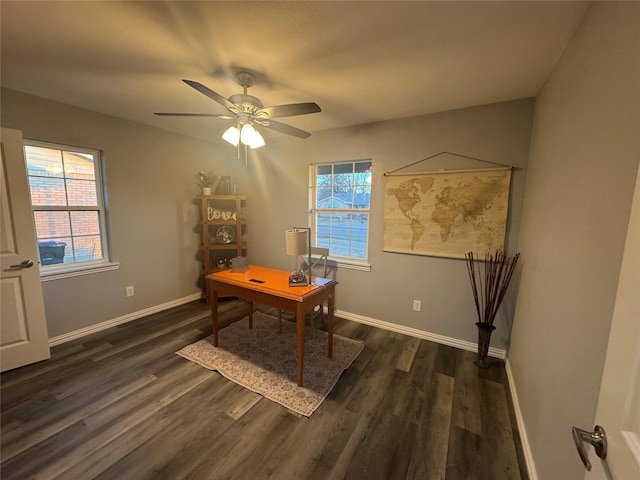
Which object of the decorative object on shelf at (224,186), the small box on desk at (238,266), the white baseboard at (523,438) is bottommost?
the white baseboard at (523,438)

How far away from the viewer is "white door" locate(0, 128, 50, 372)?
2.08m

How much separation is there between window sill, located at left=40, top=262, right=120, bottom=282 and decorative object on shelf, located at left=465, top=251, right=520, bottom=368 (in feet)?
12.6

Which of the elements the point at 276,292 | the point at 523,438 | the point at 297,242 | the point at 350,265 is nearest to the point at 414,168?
the point at 350,265

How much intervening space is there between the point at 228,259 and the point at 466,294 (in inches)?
127

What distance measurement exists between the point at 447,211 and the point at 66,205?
3.85 m

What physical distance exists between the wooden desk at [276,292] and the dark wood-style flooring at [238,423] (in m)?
0.47

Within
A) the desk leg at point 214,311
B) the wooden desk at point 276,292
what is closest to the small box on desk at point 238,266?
the wooden desk at point 276,292

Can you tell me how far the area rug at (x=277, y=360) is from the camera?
1.98 metres

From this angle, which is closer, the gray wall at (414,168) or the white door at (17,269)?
the white door at (17,269)

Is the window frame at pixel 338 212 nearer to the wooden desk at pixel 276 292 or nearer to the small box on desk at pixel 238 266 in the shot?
the wooden desk at pixel 276 292

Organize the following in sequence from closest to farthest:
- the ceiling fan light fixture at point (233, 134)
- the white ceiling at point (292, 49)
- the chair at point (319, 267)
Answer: the white ceiling at point (292, 49)
the ceiling fan light fixture at point (233, 134)
the chair at point (319, 267)

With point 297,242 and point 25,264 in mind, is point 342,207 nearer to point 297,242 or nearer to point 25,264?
point 297,242

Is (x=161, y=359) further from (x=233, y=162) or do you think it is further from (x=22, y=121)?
(x=233, y=162)

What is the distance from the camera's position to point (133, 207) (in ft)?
10.1
